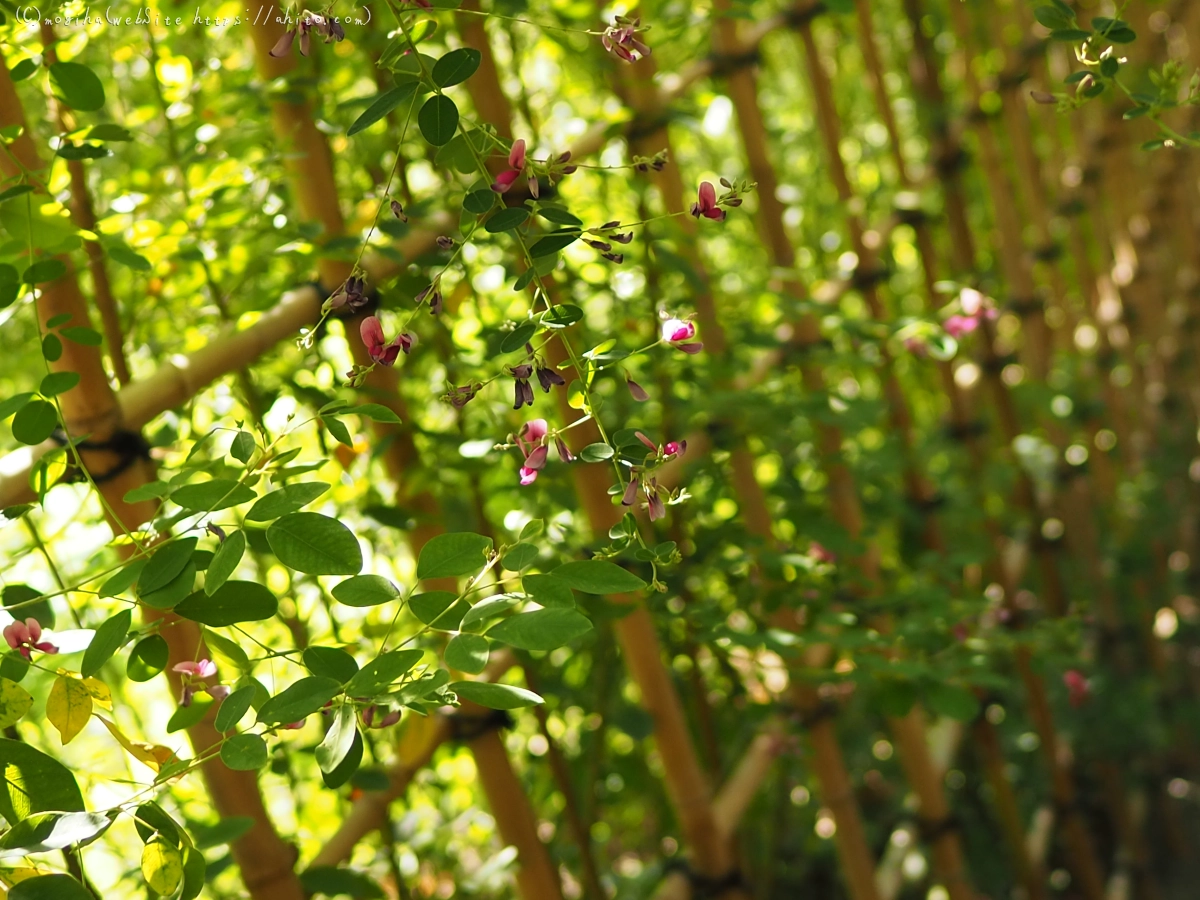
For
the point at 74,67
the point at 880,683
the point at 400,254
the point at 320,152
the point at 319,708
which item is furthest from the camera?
the point at 880,683

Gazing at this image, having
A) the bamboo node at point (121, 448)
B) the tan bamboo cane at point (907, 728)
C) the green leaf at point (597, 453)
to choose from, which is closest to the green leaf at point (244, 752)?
the green leaf at point (597, 453)

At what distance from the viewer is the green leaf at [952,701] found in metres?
1.09

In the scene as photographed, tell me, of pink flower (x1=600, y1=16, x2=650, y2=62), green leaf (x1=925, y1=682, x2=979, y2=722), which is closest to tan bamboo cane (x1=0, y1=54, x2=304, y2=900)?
pink flower (x1=600, y1=16, x2=650, y2=62)

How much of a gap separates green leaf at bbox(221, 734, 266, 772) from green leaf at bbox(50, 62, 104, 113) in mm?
422

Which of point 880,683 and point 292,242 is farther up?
point 292,242

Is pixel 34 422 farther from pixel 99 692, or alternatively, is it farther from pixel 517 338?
pixel 517 338

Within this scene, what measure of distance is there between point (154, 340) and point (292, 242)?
29 centimetres

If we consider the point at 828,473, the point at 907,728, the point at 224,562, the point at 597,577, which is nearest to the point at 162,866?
the point at 224,562

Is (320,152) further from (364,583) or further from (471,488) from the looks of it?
(364,583)

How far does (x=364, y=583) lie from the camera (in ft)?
2.00

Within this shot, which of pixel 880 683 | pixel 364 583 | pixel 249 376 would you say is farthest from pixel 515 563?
pixel 880 683

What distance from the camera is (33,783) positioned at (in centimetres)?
57

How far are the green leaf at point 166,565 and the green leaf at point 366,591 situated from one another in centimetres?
8

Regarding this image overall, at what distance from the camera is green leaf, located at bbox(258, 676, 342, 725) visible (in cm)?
57
